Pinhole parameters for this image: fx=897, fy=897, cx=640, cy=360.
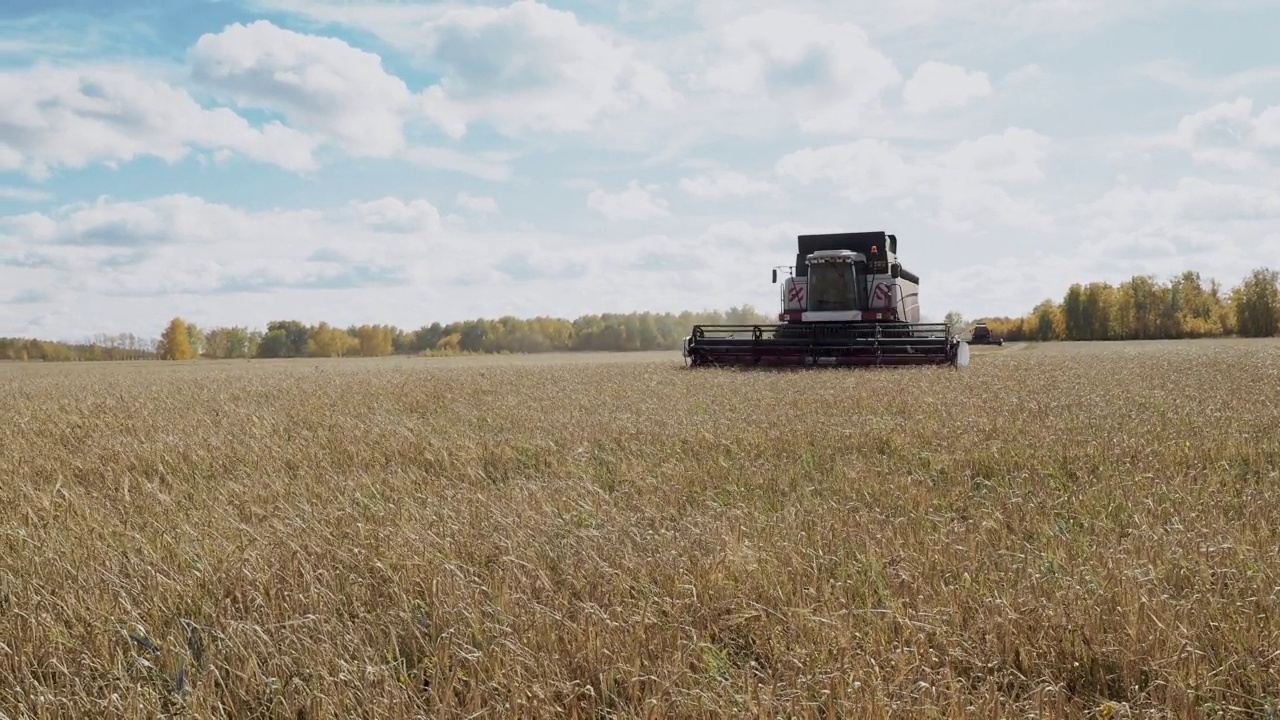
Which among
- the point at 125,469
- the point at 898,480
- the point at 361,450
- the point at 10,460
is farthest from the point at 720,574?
the point at 10,460

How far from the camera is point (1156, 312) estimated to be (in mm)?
95438

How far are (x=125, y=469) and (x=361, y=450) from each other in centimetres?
213

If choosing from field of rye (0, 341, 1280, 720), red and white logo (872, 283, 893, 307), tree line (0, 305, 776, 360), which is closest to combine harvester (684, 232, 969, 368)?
red and white logo (872, 283, 893, 307)

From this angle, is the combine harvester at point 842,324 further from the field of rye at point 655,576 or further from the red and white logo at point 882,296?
the field of rye at point 655,576

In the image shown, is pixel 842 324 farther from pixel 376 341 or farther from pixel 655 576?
pixel 376 341

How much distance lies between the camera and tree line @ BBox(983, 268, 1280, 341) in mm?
86375

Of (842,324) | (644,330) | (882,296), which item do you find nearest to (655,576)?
(842,324)

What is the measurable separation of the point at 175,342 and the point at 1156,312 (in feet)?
360

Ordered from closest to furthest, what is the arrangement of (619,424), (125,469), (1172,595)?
(1172,595) < (125,469) < (619,424)

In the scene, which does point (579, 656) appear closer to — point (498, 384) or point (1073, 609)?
point (1073, 609)

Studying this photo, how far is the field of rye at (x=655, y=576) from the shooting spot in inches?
127

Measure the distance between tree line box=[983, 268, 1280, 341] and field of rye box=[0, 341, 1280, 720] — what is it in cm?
9333

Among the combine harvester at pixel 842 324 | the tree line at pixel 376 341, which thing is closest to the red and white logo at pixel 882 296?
the combine harvester at pixel 842 324

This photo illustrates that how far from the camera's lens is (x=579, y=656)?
11.2 ft
